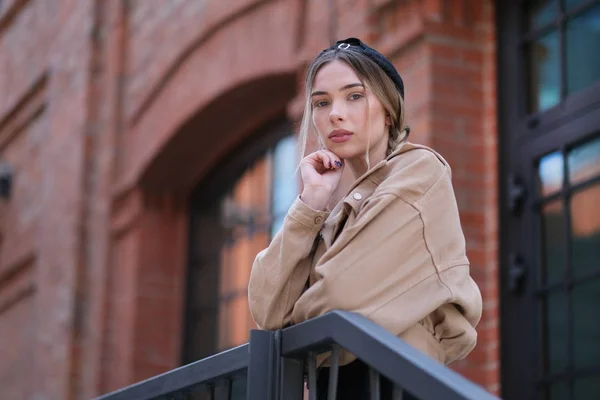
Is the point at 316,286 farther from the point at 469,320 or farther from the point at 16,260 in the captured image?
the point at 16,260

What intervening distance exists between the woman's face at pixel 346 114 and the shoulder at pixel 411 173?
3.4 inches

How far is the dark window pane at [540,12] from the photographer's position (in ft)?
16.0

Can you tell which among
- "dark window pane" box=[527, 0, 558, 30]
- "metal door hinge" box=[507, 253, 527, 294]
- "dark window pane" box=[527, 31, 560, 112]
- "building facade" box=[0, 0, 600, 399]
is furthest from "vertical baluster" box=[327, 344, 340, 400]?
"dark window pane" box=[527, 0, 558, 30]

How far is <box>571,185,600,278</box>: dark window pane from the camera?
448 cm

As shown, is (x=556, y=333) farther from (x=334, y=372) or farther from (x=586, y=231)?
(x=334, y=372)

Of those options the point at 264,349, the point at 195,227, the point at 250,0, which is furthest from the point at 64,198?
the point at 264,349

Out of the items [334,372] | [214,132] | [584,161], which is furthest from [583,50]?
[214,132]

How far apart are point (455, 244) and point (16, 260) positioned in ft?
25.9

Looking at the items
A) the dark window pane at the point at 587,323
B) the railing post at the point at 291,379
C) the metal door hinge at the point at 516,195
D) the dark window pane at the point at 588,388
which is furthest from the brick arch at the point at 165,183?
the railing post at the point at 291,379

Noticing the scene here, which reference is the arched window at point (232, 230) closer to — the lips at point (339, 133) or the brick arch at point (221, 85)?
the brick arch at point (221, 85)

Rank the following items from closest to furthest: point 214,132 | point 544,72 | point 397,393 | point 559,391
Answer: point 397,393 → point 559,391 → point 544,72 → point 214,132

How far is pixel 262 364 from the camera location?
2260 mm

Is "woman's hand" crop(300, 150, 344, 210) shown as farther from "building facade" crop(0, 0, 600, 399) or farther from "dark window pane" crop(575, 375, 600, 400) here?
"dark window pane" crop(575, 375, 600, 400)

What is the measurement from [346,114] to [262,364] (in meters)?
0.56
